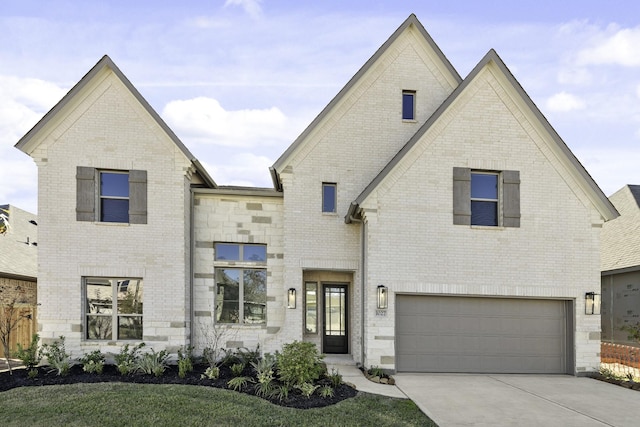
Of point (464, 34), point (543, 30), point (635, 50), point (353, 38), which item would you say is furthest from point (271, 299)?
point (635, 50)

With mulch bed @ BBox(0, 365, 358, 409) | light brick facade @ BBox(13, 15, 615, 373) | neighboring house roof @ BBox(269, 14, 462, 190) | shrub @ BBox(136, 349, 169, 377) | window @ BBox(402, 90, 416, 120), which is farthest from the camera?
window @ BBox(402, 90, 416, 120)

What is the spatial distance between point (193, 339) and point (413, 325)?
603 cm

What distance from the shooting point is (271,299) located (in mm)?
12148

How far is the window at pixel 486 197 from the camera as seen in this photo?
431 inches

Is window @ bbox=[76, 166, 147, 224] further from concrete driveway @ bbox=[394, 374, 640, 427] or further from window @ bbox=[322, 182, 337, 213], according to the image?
concrete driveway @ bbox=[394, 374, 640, 427]

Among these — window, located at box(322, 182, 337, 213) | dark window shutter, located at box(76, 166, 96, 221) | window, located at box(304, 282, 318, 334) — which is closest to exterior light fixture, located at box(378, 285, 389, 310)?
window, located at box(322, 182, 337, 213)

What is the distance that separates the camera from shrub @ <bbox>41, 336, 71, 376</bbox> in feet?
32.6

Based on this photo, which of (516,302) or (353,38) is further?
(353,38)

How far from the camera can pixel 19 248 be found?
16078 mm

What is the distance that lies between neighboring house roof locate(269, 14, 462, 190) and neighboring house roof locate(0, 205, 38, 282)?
910cm

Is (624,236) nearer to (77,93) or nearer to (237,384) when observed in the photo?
(237,384)

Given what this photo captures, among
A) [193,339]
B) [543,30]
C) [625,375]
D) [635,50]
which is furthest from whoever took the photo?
[635,50]

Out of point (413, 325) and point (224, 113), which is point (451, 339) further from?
point (224, 113)

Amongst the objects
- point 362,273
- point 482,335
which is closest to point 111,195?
point 362,273
